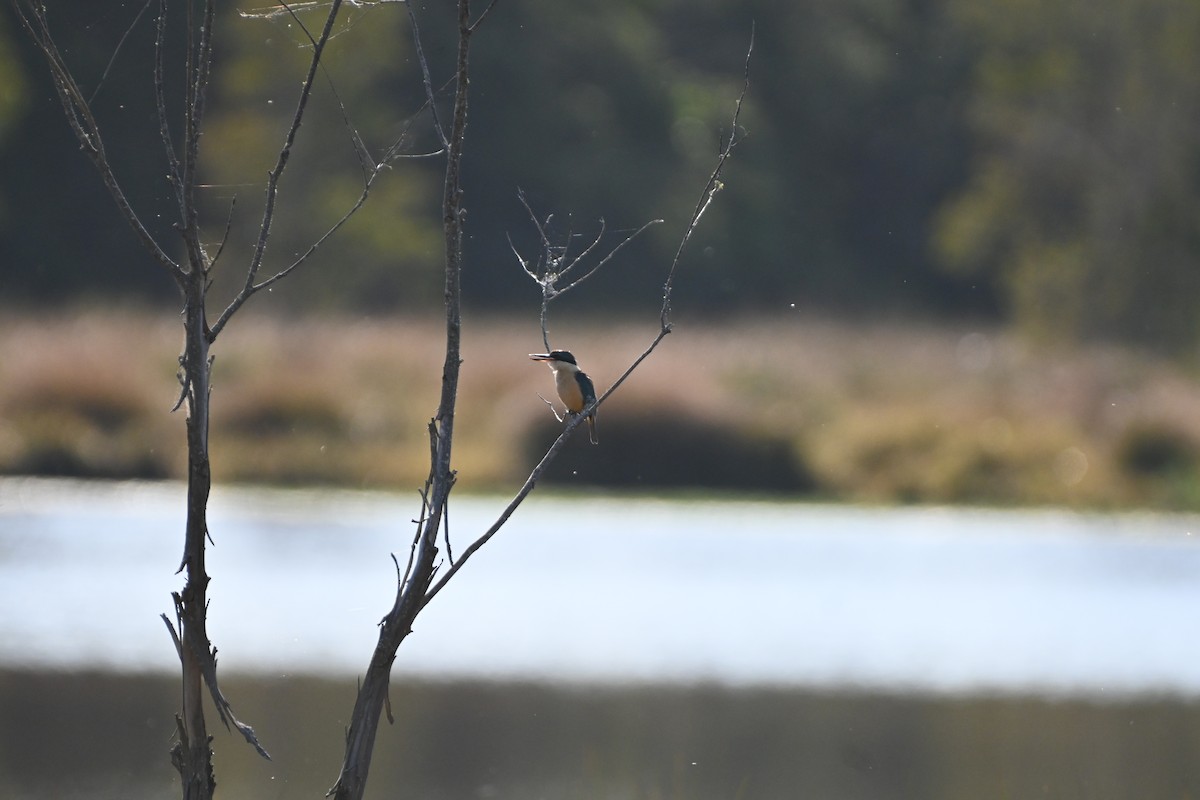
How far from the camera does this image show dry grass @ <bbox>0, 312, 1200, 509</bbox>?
14953 mm

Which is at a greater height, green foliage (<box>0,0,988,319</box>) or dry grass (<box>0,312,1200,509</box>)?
green foliage (<box>0,0,988,319</box>)

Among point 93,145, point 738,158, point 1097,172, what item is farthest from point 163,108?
point 738,158

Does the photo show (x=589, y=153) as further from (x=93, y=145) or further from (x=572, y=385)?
(x=93, y=145)

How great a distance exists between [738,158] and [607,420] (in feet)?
55.6

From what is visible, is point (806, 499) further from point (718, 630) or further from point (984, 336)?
point (984, 336)

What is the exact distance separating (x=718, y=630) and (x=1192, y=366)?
48.0ft

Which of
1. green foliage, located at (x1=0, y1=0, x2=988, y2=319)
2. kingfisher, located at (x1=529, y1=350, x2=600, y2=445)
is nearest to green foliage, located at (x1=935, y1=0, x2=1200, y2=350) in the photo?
green foliage, located at (x1=0, y1=0, x2=988, y2=319)

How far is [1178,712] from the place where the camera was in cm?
709

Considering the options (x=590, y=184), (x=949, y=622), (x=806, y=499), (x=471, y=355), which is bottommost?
(x=949, y=622)

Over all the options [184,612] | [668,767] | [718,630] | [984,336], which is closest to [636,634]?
[718,630]

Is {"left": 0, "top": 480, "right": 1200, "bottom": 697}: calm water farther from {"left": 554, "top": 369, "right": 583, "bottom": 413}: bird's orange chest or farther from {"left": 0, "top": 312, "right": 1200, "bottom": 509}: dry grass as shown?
{"left": 554, "top": 369, "right": 583, "bottom": 413}: bird's orange chest

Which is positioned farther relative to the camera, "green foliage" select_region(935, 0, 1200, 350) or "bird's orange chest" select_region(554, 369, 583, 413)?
"green foliage" select_region(935, 0, 1200, 350)

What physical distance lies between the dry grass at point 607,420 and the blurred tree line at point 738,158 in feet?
9.25

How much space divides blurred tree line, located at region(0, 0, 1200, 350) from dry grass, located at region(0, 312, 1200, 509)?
111 inches
